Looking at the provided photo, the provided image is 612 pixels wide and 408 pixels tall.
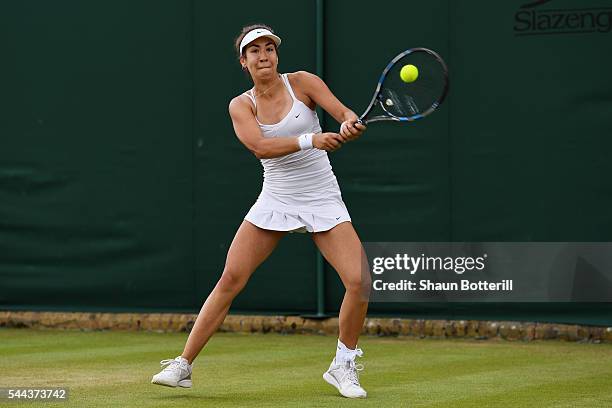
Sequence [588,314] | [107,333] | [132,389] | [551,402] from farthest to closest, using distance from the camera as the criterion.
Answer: [107,333]
[588,314]
[132,389]
[551,402]

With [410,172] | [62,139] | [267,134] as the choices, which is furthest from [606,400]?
[62,139]

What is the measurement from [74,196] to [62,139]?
0.44 meters

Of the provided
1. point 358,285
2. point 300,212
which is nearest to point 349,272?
point 358,285

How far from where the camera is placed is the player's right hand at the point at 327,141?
6.15 meters

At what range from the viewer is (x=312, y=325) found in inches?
391

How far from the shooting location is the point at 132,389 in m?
6.81

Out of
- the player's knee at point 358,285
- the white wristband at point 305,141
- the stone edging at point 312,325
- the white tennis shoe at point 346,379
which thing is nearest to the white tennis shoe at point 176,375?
the white tennis shoe at point 346,379

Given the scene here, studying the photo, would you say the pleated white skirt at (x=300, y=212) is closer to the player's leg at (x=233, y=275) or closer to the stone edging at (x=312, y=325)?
the player's leg at (x=233, y=275)

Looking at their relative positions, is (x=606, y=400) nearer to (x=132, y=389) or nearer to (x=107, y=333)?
(x=132, y=389)

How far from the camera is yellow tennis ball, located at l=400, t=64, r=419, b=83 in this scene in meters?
6.51

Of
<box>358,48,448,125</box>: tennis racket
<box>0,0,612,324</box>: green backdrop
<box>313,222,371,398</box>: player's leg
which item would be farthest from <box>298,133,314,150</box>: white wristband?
<box>0,0,612,324</box>: green backdrop

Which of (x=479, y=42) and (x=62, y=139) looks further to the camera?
(x=62, y=139)

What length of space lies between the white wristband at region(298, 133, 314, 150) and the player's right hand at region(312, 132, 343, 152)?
2 centimetres

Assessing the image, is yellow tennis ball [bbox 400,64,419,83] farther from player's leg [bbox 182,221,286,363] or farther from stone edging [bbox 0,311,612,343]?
stone edging [bbox 0,311,612,343]
